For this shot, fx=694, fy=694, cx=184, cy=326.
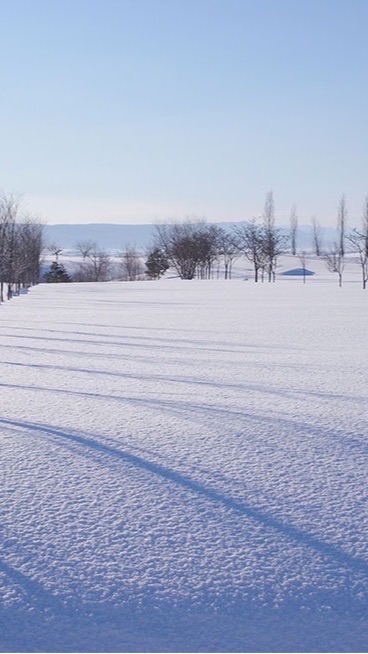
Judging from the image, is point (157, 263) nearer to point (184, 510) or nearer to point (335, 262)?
point (335, 262)

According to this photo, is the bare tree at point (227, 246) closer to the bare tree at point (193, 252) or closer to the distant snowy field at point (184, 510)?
the bare tree at point (193, 252)

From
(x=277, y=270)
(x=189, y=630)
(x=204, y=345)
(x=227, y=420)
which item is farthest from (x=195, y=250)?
(x=189, y=630)

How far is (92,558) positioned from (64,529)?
18.7 inches

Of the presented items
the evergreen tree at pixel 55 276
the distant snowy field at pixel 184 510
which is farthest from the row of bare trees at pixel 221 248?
the distant snowy field at pixel 184 510

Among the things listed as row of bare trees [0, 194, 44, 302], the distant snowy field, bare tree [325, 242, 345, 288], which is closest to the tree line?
bare tree [325, 242, 345, 288]

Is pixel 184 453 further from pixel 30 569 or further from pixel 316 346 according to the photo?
pixel 316 346

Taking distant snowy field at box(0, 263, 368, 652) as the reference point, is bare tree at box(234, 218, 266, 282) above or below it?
above

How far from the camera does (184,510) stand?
4.70 m

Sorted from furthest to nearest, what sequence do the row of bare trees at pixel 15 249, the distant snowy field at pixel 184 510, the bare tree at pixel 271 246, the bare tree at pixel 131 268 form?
the bare tree at pixel 131 268 → the bare tree at pixel 271 246 → the row of bare trees at pixel 15 249 → the distant snowy field at pixel 184 510

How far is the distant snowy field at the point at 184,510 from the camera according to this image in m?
3.30

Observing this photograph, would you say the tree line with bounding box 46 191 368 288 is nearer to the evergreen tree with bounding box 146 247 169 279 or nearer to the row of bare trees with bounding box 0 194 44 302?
the evergreen tree with bounding box 146 247 169 279

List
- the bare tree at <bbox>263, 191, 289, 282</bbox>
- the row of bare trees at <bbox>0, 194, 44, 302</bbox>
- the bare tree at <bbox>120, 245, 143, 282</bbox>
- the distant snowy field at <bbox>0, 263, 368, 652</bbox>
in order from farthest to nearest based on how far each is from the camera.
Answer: the bare tree at <bbox>120, 245, 143, 282</bbox> < the bare tree at <bbox>263, 191, 289, 282</bbox> < the row of bare trees at <bbox>0, 194, 44, 302</bbox> < the distant snowy field at <bbox>0, 263, 368, 652</bbox>

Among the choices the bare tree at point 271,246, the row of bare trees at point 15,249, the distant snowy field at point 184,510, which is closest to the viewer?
the distant snowy field at point 184,510

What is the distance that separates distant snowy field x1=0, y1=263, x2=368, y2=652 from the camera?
3.30 meters
